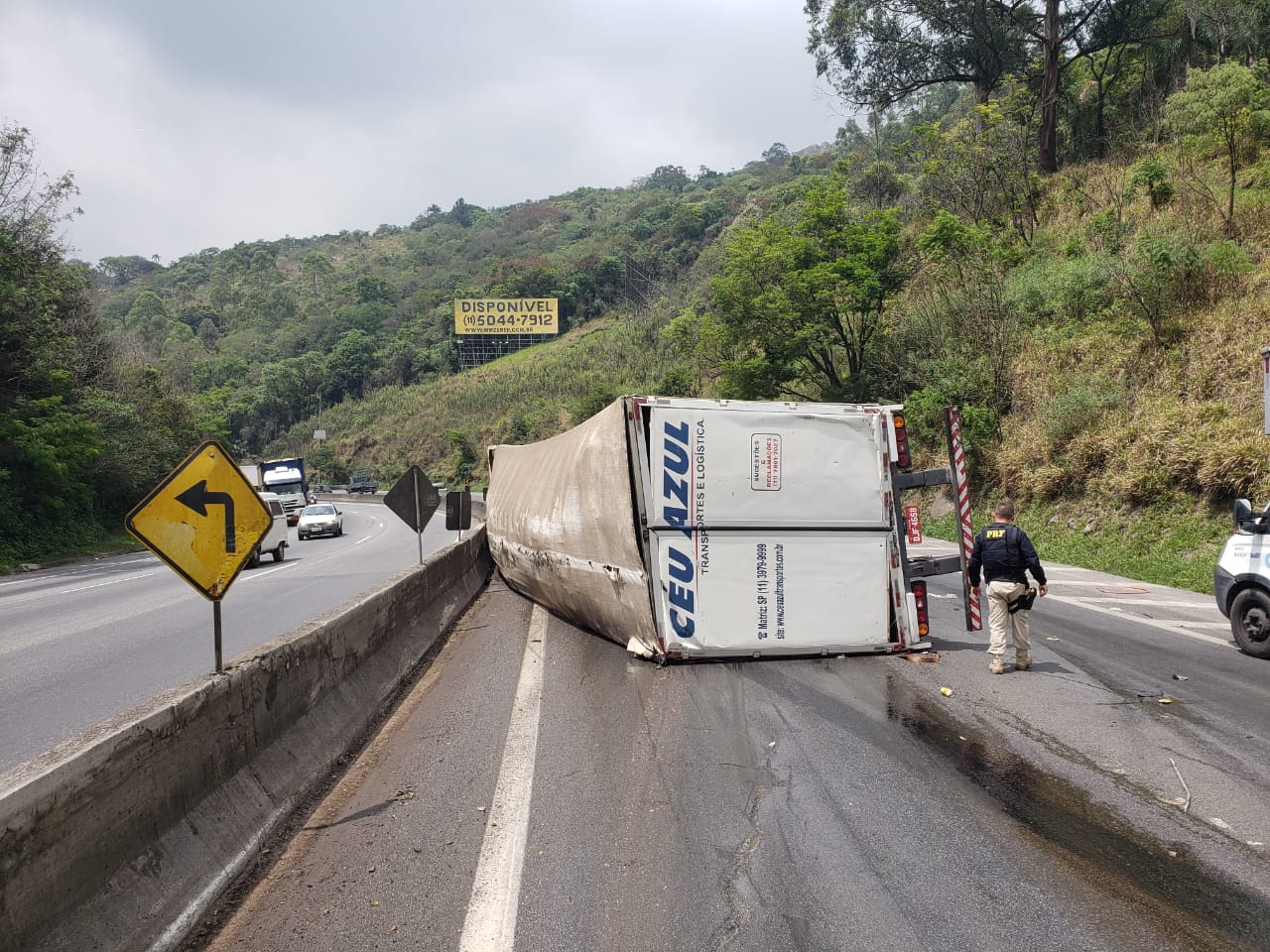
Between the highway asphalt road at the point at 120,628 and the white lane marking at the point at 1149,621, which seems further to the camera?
the white lane marking at the point at 1149,621

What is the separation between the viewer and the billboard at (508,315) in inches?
4756

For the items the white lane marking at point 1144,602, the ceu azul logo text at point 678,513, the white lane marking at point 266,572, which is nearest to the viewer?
the ceu azul logo text at point 678,513

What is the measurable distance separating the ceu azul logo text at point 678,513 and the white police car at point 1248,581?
18.8 feet

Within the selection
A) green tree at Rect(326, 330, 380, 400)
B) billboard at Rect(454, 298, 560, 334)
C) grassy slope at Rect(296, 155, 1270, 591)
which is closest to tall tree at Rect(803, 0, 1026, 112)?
grassy slope at Rect(296, 155, 1270, 591)

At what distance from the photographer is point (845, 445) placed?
9.11 m

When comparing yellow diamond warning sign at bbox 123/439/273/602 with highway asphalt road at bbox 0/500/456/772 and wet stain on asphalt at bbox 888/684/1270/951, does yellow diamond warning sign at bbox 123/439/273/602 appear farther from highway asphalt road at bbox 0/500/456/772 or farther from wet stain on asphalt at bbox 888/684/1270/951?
wet stain on asphalt at bbox 888/684/1270/951

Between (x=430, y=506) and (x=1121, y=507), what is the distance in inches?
556

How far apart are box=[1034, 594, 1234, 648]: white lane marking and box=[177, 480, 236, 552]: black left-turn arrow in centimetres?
1002

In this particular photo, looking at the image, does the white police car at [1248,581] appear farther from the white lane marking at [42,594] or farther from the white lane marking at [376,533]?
the white lane marking at [376,533]

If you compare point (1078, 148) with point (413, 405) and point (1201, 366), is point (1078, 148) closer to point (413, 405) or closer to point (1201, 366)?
point (1201, 366)

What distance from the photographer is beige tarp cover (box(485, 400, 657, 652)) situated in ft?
30.1

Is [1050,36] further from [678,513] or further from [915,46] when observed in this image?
[678,513]

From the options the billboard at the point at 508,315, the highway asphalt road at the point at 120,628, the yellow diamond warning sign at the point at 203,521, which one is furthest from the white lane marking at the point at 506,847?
the billboard at the point at 508,315

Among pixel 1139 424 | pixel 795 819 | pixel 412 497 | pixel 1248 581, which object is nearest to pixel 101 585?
pixel 412 497
